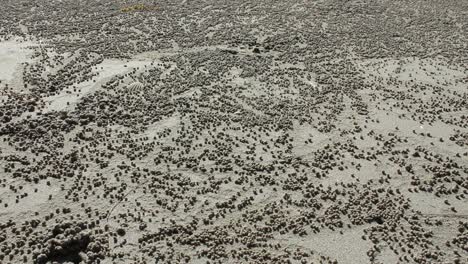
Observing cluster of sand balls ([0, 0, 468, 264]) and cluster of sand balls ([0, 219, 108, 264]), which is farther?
cluster of sand balls ([0, 0, 468, 264])

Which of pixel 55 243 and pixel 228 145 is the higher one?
pixel 55 243

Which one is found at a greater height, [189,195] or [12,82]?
[12,82]

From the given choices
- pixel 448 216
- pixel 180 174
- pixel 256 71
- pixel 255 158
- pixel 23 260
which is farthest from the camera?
pixel 256 71

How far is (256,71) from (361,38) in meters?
10.3

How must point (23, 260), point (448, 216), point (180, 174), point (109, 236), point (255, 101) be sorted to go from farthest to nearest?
point (255, 101)
point (180, 174)
point (448, 216)
point (109, 236)
point (23, 260)

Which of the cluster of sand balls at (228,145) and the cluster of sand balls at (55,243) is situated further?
the cluster of sand balls at (228,145)

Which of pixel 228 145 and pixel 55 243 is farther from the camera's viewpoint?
pixel 228 145

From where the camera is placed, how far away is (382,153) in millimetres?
21547

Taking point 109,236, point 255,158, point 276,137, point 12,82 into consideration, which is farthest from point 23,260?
point 12,82

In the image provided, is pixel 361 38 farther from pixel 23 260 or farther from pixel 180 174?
pixel 23 260

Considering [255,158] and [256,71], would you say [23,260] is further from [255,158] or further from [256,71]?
[256,71]

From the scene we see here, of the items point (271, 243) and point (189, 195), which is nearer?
point (271, 243)

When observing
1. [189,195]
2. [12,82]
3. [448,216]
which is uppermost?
[12,82]

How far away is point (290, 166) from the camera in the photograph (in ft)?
66.3
